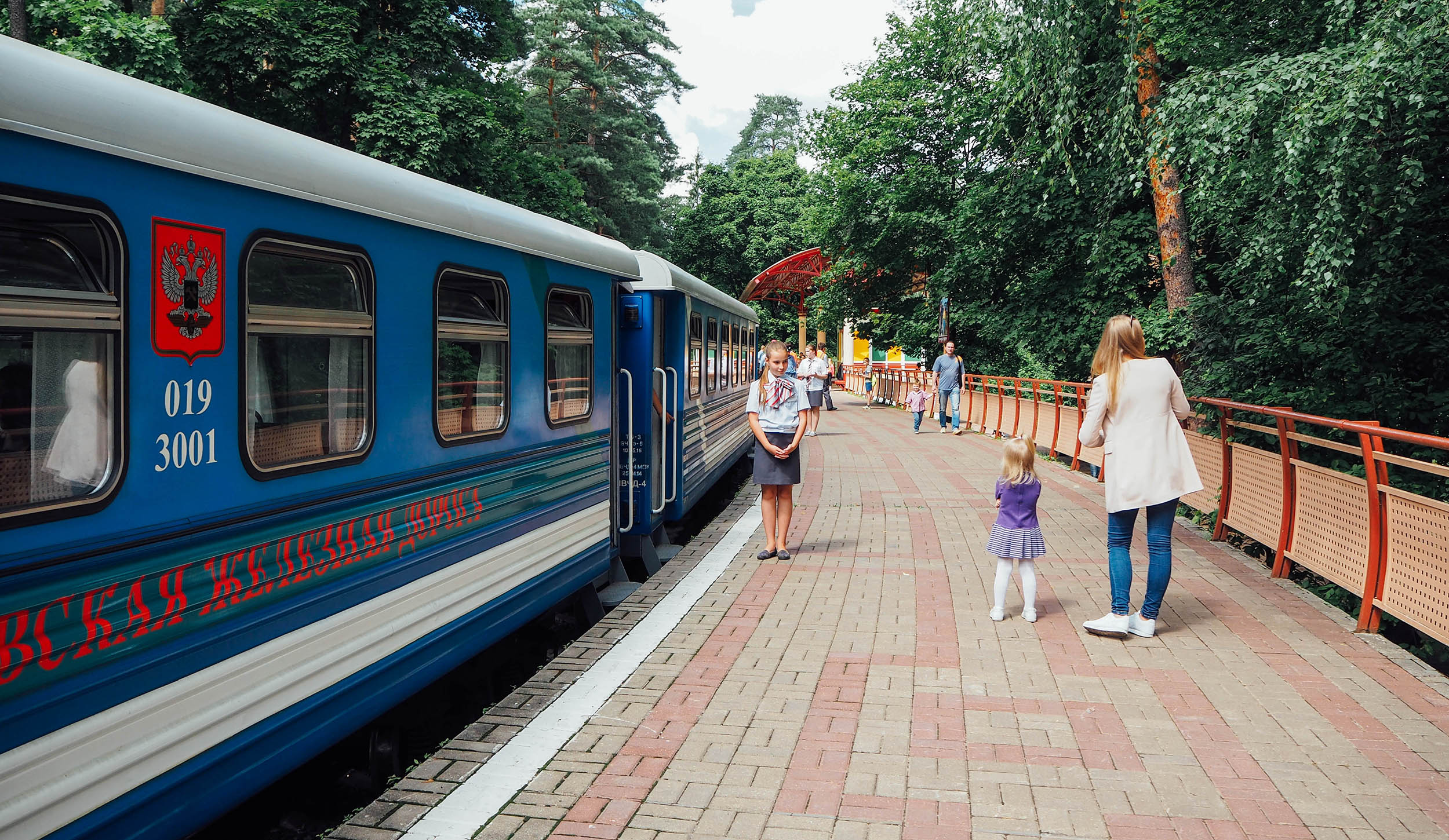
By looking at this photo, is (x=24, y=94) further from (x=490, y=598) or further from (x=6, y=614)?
(x=490, y=598)

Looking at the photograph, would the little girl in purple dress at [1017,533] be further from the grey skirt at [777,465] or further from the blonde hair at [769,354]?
the blonde hair at [769,354]

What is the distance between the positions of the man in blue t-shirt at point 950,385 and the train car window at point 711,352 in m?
10.1

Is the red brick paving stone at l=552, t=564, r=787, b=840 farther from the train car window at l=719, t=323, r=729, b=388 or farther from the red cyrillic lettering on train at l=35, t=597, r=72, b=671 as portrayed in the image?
the train car window at l=719, t=323, r=729, b=388

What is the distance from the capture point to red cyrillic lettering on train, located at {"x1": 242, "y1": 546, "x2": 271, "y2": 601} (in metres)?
3.53

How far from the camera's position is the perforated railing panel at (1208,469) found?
9750mm

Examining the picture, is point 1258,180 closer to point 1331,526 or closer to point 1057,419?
point 1331,526

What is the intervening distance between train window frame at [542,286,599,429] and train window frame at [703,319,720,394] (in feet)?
13.5

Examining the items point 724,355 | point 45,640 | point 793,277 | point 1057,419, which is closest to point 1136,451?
point 45,640

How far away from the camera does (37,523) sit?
272 centimetres

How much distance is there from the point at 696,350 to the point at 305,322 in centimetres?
688

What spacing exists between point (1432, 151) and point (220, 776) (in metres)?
9.88

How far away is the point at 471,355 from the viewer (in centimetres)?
537

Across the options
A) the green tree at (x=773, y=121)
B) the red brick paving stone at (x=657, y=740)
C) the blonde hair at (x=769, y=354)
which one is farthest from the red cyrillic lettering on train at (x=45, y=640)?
the green tree at (x=773, y=121)

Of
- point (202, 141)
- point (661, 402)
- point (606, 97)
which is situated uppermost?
point (606, 97)
